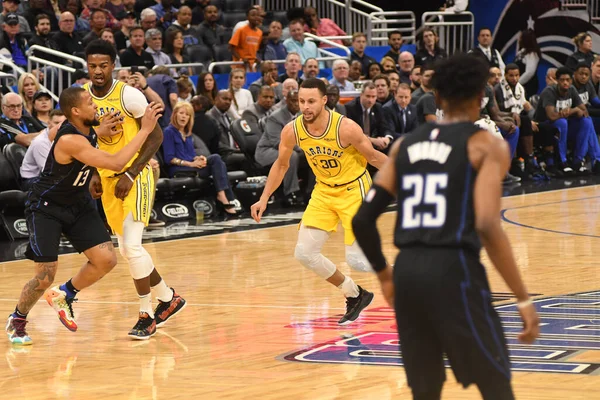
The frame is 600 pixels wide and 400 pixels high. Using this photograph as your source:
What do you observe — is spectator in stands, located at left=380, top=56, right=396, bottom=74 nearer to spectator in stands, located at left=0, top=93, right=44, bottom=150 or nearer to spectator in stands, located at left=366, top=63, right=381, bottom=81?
spectator in stands, located at left=366, top=63, right=381, bottom=81

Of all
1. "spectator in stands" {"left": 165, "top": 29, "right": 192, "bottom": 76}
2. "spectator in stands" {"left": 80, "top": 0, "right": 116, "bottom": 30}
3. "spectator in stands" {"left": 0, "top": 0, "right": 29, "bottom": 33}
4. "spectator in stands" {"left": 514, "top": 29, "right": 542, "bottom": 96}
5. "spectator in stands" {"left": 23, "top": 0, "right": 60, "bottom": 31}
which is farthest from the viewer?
"spectator in stands" {"left": 514, "top": 29, "right": 542, "bottom": 96}

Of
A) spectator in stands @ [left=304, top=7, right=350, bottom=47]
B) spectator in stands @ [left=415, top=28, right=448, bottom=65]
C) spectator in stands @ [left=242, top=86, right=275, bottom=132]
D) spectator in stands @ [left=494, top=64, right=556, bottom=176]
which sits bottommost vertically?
spectator in stands @ [left=494, top=64, right=556, bottom=176]

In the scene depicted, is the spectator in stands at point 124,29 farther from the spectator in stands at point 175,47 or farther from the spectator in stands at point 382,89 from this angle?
the spectator in stands at point 382,89

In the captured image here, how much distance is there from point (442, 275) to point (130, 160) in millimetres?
3922

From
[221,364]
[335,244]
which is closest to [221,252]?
[335,244]

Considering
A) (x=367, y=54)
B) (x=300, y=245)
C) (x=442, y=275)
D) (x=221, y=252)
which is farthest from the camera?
(x=367, y=54)

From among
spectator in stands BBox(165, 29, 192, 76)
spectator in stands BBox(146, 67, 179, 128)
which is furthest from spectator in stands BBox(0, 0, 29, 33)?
spectator in stands BBox(146, 67, 179, 128)

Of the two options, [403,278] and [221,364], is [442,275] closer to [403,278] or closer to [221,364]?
[403,278]

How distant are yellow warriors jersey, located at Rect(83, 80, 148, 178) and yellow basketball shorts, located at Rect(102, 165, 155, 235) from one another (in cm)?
10

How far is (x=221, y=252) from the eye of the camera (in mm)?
11523

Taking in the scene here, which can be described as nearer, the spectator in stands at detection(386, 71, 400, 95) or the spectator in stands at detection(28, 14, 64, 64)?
the spectator in stands at detection(28, 14, 64, 64)

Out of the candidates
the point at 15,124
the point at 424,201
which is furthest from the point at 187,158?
the point at 424,201

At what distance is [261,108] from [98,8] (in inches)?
140

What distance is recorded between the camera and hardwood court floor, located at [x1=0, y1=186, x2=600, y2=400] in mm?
6137
